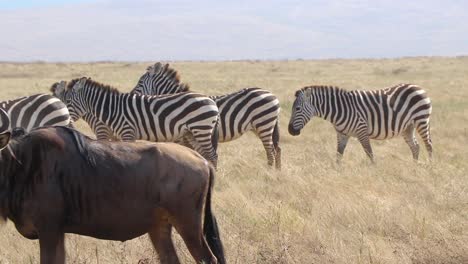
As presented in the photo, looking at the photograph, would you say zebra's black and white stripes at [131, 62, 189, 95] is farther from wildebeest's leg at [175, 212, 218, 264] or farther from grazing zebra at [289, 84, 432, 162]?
wildebeest's leg at [175, 212, 218, 264]

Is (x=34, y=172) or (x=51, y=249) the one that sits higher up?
(x=34, y=172)

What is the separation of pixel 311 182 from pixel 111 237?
14.6 ft

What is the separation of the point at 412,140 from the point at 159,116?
15.6ft

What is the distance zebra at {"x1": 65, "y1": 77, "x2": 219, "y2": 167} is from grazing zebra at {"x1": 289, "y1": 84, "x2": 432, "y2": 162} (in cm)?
245

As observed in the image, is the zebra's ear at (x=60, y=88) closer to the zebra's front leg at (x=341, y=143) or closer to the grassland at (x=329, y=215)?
the grassland at (x=329, y=215)

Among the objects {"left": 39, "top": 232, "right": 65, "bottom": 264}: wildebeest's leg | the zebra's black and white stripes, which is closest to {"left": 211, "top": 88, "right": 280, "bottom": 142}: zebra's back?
the zebra's black and white stripes

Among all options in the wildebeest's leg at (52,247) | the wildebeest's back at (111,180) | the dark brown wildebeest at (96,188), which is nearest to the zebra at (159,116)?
the dark brown wildebeest at (96,188)

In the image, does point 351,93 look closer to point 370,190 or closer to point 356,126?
point 356,126

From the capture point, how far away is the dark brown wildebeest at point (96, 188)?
15.5 feet

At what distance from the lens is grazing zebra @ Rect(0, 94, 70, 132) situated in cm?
991

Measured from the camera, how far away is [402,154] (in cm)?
1319

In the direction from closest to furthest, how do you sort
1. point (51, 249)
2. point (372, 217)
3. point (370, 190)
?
point (51, 249) → point (372, 217) → point (370, 190)

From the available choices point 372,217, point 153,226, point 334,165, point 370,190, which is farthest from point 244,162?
point 153,226

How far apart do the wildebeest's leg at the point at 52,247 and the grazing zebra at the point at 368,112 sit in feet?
28.3
